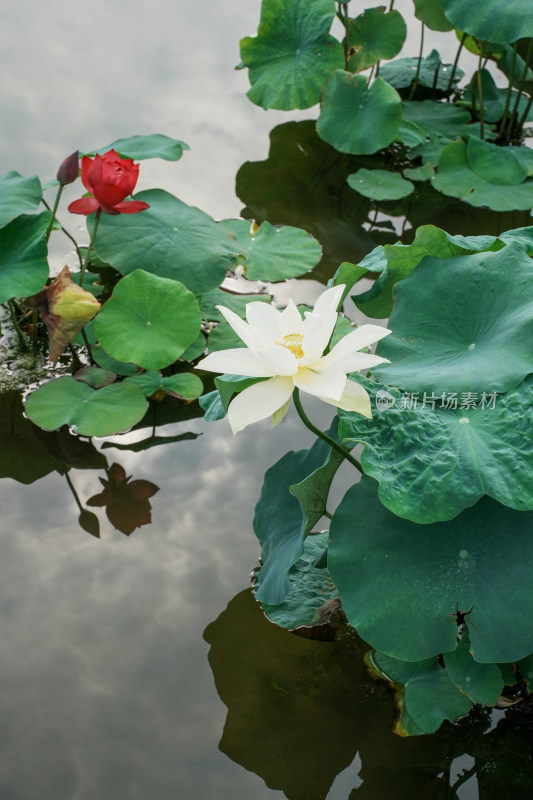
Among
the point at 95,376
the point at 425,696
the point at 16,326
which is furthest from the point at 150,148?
the point at 425,696

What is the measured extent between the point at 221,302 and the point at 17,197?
1.98 feet

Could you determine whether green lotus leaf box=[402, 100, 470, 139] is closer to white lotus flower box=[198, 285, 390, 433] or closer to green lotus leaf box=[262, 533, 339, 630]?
green lotus leaf box=[262, 533, 339, 630]

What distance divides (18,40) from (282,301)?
2320 mm

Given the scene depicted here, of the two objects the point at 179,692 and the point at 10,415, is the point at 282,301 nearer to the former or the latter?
the point at 10,415

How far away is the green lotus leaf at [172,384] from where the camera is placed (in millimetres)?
2011

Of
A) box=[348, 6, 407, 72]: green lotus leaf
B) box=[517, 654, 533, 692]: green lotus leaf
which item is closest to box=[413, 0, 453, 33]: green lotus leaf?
box=[348, 6, 407, 72]: green lotus leaf

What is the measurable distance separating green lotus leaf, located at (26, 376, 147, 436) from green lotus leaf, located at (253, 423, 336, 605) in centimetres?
52

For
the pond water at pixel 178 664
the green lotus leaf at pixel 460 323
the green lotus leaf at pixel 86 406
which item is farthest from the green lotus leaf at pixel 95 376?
the green lotus leaf at pixel 460 323

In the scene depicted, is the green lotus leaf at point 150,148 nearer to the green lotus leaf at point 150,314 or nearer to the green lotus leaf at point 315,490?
the green lotus leaf at point 150,314

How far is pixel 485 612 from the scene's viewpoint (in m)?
1.16

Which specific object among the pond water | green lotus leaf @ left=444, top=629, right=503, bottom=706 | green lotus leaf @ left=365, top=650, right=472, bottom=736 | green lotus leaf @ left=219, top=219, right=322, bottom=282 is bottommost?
the pond water

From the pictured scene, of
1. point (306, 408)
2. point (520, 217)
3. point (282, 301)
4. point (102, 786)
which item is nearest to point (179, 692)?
point (102, 786)

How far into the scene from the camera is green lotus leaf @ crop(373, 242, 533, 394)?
3.84 ft

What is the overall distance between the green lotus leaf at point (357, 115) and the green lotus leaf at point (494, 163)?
28cm
